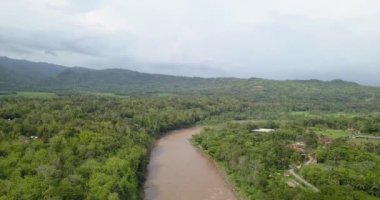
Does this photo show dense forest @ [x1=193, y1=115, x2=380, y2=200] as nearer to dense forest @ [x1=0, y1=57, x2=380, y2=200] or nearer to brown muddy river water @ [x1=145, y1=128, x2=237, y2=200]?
dense forest @ [x1=0, y1=57, x2=380, y2=200]

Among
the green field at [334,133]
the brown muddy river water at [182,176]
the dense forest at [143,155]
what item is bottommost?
the brown muddy river water at [182,176]

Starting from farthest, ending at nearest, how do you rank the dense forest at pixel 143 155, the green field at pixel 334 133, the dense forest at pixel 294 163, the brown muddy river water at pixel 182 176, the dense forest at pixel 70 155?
the green field at pixel 334 133, the brown muddy river water at pixel 182 176, the dense forest at pixel 294 163, the dense forest at pixel 143 155, the dense forest at pixel 70 155

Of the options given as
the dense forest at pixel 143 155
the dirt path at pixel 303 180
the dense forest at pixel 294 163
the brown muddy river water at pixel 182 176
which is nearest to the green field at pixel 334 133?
the dense forest at pixel 143 155

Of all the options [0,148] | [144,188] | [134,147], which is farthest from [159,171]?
[0,148]

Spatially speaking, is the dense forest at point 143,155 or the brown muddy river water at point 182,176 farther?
the brown muddy river water at point 182,176

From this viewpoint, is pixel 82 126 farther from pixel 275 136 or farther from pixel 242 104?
pixel 242 104

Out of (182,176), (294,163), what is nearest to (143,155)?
(182,176)

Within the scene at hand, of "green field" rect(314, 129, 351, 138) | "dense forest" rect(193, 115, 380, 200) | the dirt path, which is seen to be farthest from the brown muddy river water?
"green field" rect(314, 129, 351, 138)

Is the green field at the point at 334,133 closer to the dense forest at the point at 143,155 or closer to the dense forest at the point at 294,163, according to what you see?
the dense forest at the point at 143,155

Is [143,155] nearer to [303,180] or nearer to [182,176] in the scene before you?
[182,176]
